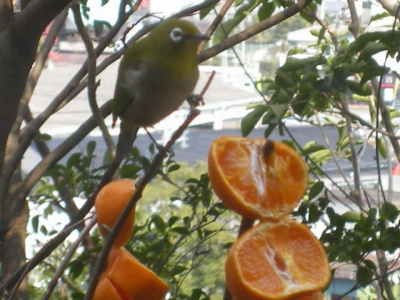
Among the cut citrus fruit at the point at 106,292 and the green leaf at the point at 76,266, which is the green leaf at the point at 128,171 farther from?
the cut citrus fruit at the point at 106,292

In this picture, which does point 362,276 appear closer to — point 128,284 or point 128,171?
point 128,171

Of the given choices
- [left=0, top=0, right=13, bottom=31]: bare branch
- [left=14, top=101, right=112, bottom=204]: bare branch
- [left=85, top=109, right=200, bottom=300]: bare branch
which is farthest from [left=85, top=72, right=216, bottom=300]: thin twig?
[left=14, top=101, right=112, bottom=204]: bare branch

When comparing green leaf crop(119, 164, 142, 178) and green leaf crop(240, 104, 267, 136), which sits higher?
green leaf crop(240, 104, 267, 136)

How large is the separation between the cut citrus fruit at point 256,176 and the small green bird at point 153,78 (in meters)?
0.67

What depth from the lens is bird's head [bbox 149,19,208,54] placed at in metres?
1.17

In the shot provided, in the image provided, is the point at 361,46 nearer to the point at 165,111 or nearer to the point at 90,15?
the point at 165,111

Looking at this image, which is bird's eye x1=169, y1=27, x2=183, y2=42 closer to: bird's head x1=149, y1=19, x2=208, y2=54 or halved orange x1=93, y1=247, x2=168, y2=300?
bird's head x1=149, y1=19, x2=208, y2=54

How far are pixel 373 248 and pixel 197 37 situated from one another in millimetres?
411

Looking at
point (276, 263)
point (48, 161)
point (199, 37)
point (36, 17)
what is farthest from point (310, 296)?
point (48, 161)

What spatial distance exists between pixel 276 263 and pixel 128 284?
12 cm

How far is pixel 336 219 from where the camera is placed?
109 centimetres

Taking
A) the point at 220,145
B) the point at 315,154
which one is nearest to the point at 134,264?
the point at 220,145

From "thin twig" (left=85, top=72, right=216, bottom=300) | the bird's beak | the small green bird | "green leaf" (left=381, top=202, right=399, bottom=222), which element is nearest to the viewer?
"thin twig" (left=85, top=72, right=216, bottom=300)

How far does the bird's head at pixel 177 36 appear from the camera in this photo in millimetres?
1169
